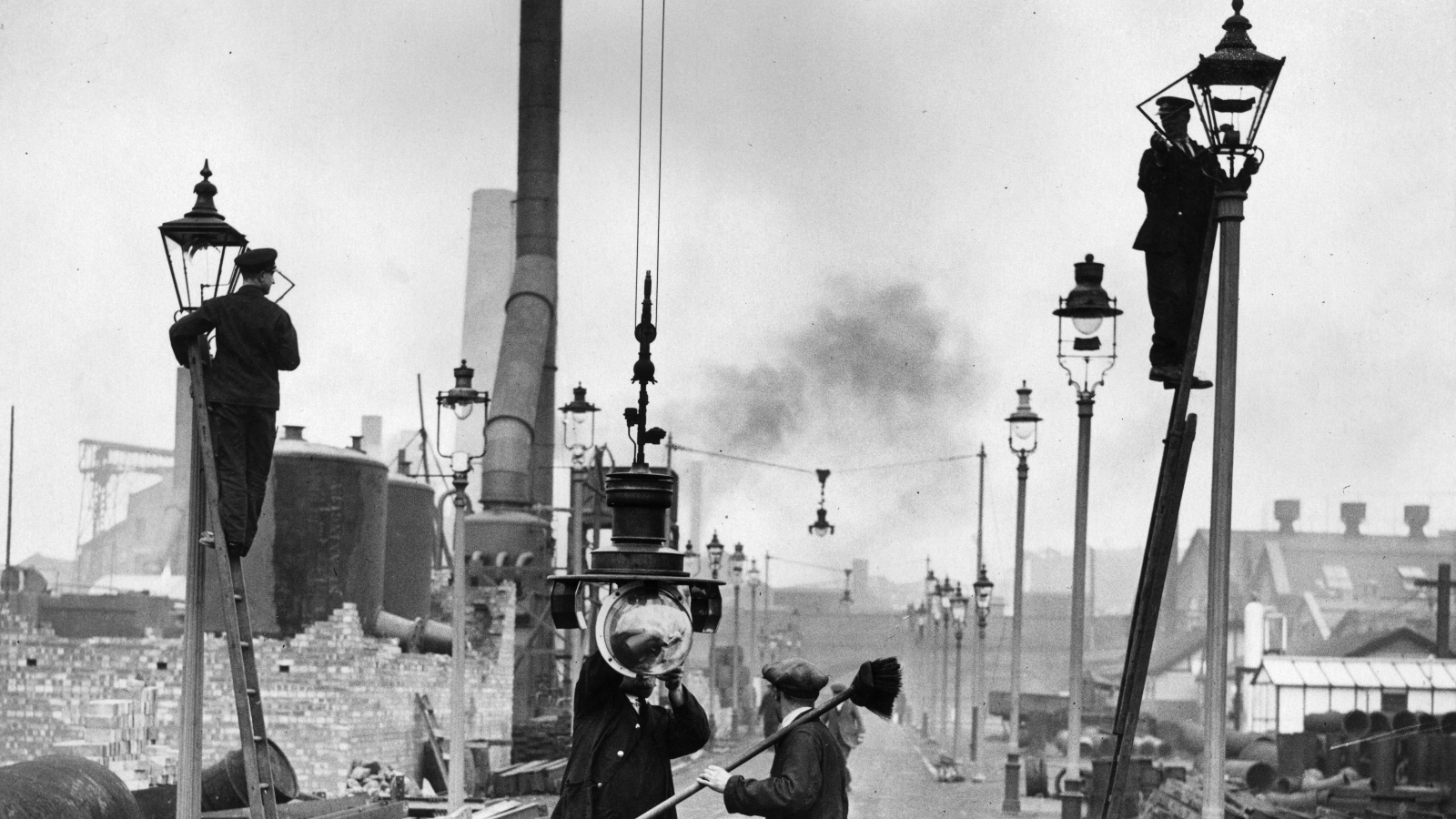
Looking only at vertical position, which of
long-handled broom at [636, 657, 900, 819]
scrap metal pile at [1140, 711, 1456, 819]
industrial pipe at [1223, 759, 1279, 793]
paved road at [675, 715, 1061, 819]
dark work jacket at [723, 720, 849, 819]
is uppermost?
long-handled broom at [636, 657, 900, 819]

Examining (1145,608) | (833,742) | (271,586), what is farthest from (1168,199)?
(271,586)

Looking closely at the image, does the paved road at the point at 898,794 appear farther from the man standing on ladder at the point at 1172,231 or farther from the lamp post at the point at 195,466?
the man standing on ladder at the point at 1172,231

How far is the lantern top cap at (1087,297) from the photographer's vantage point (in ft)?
60.7

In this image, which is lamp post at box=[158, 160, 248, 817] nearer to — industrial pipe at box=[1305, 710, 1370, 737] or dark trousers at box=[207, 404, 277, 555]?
dark trousers at box=[207, 404, 277, 555]

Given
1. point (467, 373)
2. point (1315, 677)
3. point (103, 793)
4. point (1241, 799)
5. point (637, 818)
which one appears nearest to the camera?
point (637, 818)

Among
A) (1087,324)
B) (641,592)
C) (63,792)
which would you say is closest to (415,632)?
(63,792)

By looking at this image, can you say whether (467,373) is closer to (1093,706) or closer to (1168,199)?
(1168,199)

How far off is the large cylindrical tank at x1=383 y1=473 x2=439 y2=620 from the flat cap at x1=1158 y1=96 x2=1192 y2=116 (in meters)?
38.3

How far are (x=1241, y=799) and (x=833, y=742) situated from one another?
60.2 ft

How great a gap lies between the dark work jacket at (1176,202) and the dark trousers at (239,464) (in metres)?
5.24

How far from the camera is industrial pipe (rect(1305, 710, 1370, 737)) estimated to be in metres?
38.3

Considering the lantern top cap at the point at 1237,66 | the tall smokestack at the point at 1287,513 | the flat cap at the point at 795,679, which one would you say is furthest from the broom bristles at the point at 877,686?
the tall smokestack at the point at 1287,513

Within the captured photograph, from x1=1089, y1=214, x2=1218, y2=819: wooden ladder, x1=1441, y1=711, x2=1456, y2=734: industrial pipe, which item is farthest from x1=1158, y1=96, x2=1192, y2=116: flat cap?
x1=1441, y1=711, x2=1456, y2=734: industrial pipe

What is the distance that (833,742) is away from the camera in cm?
848
